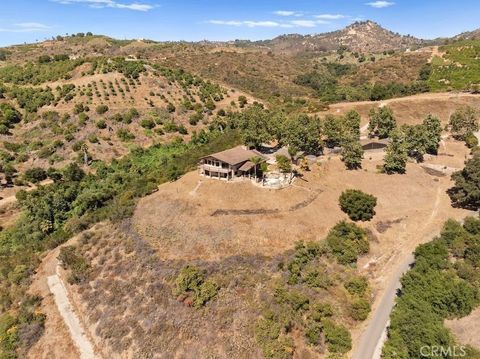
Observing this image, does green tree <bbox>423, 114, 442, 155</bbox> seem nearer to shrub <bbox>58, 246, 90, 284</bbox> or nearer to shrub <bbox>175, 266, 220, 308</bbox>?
shrub <bbox>175, 266, 220, 308</bbox>

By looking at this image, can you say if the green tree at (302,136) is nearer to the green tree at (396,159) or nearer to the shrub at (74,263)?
the green tree at (396,159)

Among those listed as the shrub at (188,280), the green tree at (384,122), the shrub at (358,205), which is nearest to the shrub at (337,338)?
the shrub at (188,280)

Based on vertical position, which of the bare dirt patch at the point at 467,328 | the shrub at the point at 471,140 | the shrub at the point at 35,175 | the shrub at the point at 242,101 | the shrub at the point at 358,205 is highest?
the shrub at the point at 242,101

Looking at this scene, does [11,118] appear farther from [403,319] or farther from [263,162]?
[403,319]

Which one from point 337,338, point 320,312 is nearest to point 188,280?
point 320,312

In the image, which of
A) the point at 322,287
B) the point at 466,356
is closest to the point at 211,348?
the point at 322,287

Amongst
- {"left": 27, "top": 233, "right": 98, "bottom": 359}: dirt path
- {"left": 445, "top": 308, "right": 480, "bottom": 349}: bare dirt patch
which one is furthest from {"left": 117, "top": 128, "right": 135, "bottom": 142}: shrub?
{"left": 445, "top": 308, "right": 480, "bottom": 349}: bare dirt patch
